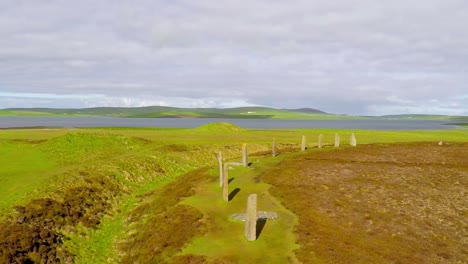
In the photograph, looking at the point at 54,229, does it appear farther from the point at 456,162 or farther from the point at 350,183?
the point at 456,162

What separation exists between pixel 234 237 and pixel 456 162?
42872 millimetres

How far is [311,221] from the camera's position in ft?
94.1

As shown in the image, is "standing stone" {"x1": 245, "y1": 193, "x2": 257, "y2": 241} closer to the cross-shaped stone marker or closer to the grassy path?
the cross-shaped stone marker

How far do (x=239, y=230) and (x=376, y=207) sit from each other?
13.0 metres

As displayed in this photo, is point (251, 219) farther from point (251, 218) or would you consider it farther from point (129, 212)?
point (129, 212)

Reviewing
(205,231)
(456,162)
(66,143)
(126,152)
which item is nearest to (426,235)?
(205,231)

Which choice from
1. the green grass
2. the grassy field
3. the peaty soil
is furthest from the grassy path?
the green grass

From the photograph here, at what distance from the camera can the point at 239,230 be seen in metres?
27.1

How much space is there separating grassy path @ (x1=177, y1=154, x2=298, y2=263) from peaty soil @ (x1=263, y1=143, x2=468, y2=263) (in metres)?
1.00

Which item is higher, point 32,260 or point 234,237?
point 234,237

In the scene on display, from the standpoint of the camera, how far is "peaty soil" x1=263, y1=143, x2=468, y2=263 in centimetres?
2384

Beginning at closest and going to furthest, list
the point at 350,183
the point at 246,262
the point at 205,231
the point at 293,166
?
the point at 246,262
the point at 205,231
the point at 350,183
the point at 293,166

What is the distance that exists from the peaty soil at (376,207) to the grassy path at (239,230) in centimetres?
100

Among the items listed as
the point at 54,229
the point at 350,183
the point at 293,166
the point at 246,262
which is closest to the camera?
the point at 246,262
